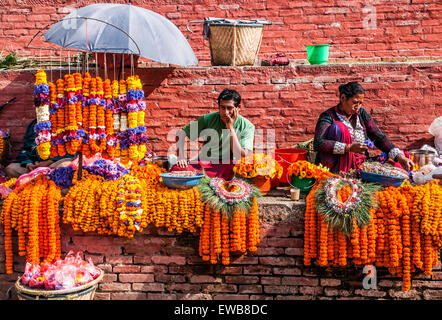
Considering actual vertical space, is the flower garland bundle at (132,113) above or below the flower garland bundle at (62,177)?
above

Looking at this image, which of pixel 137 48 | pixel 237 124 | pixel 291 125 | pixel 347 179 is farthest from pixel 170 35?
pixel 347 179

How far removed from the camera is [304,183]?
191 inches

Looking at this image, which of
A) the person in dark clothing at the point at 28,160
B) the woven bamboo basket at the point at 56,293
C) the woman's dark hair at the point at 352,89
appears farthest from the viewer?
the person in dark clothing at the point at 28,160

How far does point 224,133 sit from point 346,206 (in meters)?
1.50

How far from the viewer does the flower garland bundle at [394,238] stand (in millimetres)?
4203

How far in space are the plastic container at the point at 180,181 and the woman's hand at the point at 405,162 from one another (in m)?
2.03

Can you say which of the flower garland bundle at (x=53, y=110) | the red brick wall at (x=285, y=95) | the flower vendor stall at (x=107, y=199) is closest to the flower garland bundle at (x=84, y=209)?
the flower vendor stall at (x=107, y=199)

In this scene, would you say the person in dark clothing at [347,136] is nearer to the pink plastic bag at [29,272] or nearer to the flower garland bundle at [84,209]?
the flower garland bundle at [84,209]

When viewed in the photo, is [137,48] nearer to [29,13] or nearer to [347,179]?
[347,179]

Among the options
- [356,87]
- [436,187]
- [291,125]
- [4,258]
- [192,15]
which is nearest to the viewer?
[436,187]

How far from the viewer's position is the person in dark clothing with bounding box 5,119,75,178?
5.47 m

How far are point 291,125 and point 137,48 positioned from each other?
2.17 m

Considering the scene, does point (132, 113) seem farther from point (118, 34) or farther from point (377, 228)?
point (377, 228)

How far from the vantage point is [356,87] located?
16.4ft
